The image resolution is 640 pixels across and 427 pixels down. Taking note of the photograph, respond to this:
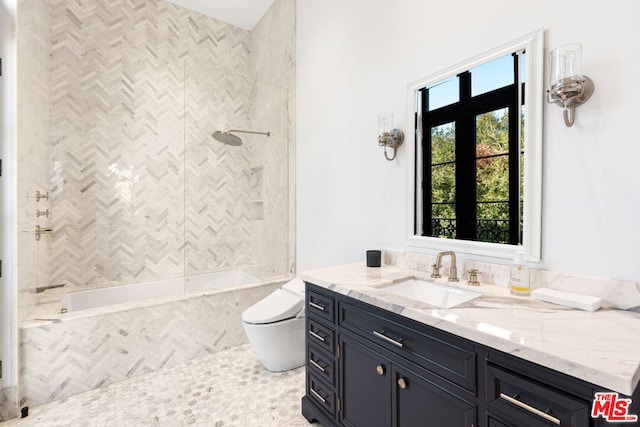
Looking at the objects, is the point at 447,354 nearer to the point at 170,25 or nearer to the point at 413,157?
the point at 413,157

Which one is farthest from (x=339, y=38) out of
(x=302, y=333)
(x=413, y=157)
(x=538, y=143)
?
(x=302, y=333)

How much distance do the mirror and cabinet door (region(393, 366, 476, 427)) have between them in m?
0.72

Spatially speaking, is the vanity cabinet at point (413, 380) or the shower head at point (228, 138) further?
the shower head at point (228, 138)

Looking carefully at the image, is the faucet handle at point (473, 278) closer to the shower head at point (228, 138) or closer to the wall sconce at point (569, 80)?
the wall sconce at point (569, 80)

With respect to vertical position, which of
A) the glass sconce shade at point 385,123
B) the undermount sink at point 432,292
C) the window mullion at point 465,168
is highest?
the glass sconce shade at point 385,123

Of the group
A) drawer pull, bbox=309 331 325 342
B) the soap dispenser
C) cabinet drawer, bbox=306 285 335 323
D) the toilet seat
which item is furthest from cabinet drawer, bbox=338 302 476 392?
the toilet seat

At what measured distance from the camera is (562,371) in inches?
30.8

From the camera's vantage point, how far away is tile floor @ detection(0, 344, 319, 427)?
1828mm

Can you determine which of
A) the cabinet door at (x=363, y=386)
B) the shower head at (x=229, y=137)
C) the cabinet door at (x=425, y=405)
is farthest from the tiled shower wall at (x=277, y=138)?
the cabinet door at (x=425, y=405)

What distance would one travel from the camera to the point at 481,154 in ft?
5.16

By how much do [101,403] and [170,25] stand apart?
3.47m

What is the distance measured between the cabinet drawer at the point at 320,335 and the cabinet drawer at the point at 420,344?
15cm

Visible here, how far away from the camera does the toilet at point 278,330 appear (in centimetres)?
222

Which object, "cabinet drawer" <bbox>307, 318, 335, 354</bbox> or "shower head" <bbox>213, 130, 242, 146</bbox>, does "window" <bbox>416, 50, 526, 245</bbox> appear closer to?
"cabinet drawer" <bbox>307, 318, 335, 354</bbox>
